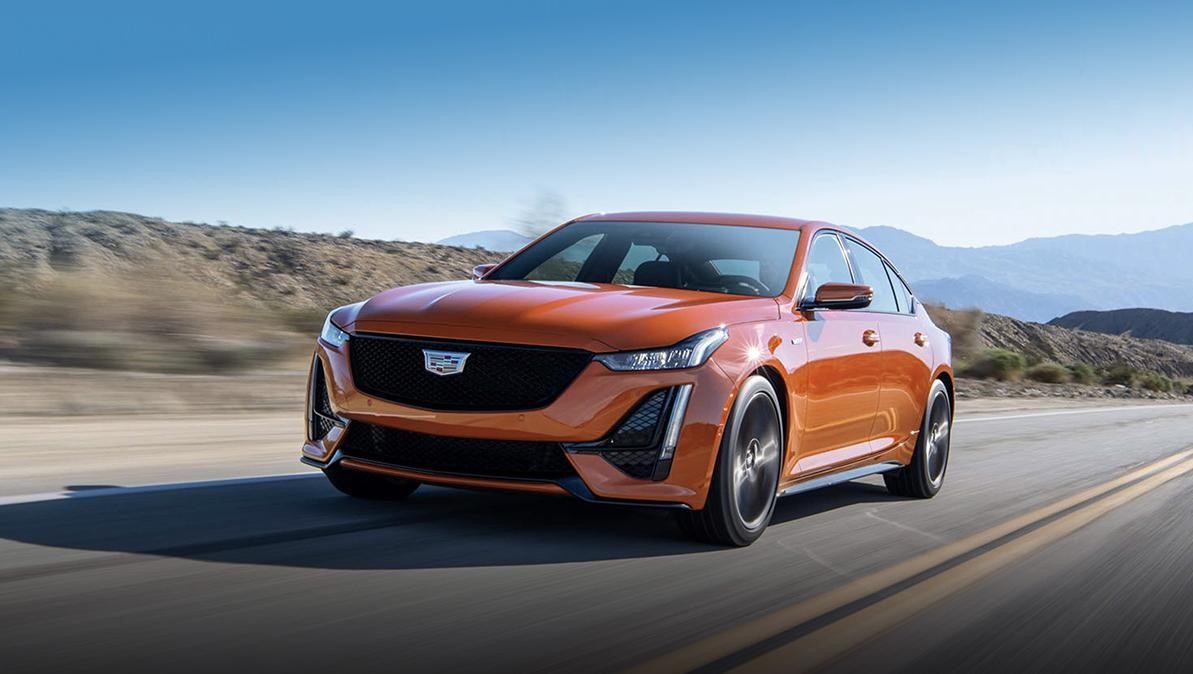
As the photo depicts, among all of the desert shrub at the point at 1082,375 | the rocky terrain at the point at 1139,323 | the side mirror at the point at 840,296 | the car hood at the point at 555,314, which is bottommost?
the rocky terrain at the point at 1139,323

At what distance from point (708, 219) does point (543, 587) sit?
302 cm

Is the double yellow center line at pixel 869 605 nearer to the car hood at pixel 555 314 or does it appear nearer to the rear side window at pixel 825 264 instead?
the car hood at pixel 555 314

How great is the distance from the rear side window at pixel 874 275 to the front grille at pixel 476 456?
2935mm

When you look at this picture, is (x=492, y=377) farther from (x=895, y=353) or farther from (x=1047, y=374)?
(x=1047, y=374)

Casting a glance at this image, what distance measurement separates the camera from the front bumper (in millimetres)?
5441

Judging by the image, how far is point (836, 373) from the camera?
22.7ft

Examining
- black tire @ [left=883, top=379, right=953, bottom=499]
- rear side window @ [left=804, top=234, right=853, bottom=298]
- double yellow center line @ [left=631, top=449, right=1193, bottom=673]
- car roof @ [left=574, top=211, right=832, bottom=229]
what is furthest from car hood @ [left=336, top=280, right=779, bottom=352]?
black tire @ [left=883, top=379, right=953, bottom=499]

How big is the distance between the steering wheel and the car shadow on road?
1163 millimetres

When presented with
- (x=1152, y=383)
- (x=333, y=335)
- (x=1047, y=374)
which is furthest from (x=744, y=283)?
(x=1152, y=383)

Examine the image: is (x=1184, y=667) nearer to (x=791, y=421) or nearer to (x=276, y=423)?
(x=791, y=421)

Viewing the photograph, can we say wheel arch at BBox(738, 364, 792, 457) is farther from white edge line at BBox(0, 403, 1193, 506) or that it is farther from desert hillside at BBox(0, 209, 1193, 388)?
desert hillside at BBox(0, 209, 1193, 388)

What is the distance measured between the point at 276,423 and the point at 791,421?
17.0 feet

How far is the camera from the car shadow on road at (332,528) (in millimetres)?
5215

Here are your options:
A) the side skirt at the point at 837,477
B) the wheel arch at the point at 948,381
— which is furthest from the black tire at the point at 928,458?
the side skirt at the point at 837,477
